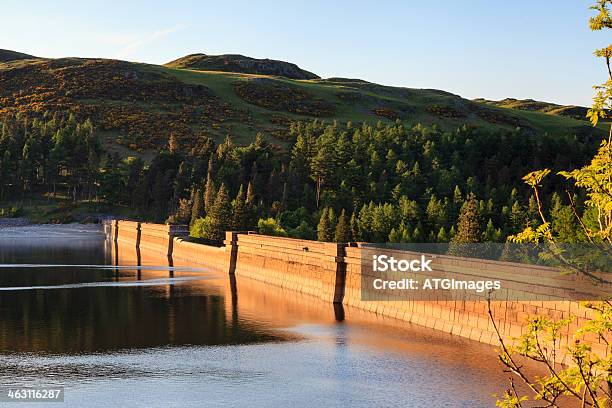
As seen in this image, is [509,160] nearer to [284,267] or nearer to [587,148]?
[587,148]

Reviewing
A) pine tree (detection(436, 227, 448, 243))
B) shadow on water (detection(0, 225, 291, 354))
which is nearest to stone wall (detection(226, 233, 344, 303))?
shadow on water (detection(0, 225, 291, 354))

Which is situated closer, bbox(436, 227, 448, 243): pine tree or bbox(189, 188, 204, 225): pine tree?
bbox(436, 227, 448, 243): pine tree

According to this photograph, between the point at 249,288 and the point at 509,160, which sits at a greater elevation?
the point at 509,160

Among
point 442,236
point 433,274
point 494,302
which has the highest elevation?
point 433,274

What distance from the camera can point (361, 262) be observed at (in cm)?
5334

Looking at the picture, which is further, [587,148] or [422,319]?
[587,148]

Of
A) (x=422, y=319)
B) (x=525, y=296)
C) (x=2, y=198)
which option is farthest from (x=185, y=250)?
(x=2, y=198)

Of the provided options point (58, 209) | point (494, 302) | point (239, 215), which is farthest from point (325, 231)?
point (58, 209)

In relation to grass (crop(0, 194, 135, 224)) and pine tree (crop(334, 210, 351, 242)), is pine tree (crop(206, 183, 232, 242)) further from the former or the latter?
grass (crop(0, 194, 135, 224))

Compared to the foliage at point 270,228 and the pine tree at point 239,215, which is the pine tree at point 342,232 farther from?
the pine tree at point 239,215

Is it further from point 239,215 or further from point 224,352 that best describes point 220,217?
point 224,352

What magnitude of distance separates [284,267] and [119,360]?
1237 inches

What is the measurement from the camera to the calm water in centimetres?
3222

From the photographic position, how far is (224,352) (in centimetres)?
4188
